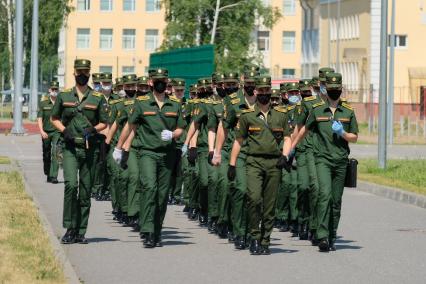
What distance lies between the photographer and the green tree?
77625 mm

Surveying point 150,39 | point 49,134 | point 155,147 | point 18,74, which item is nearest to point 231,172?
point 155,147

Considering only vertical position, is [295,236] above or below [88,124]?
below

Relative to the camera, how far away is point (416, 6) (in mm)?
88188

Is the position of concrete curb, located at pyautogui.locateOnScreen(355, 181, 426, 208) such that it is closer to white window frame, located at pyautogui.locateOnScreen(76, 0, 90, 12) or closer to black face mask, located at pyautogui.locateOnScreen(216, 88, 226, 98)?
black face mask, located at pyautogui.locateOnScreen(216, 88, 226, 98)

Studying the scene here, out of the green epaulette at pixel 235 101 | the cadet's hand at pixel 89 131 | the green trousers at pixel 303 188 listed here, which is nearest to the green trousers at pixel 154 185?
the cadet's hand at pixel 89 131

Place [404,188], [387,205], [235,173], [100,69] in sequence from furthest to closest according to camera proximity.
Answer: [100,69] < [404,188] < [387,205] < [235,173]

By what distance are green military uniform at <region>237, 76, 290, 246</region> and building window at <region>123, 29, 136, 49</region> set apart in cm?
11088

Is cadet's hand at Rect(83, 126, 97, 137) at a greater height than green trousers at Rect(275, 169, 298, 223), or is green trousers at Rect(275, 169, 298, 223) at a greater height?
cadet's hand at Rect(83, 126, 97, 137)

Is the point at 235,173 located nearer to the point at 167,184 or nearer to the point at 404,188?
the point at 167,184

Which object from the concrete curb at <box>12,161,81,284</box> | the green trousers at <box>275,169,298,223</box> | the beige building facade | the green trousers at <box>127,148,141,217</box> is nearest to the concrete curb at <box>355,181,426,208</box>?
the green trousers at <box>275,169,298,223</box>

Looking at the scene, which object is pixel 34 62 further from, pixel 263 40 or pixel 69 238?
pixel 263 40

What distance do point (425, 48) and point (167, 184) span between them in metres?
74.2

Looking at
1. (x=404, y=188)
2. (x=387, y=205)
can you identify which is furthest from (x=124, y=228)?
(x=404, y=188)

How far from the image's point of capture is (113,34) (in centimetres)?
12675
